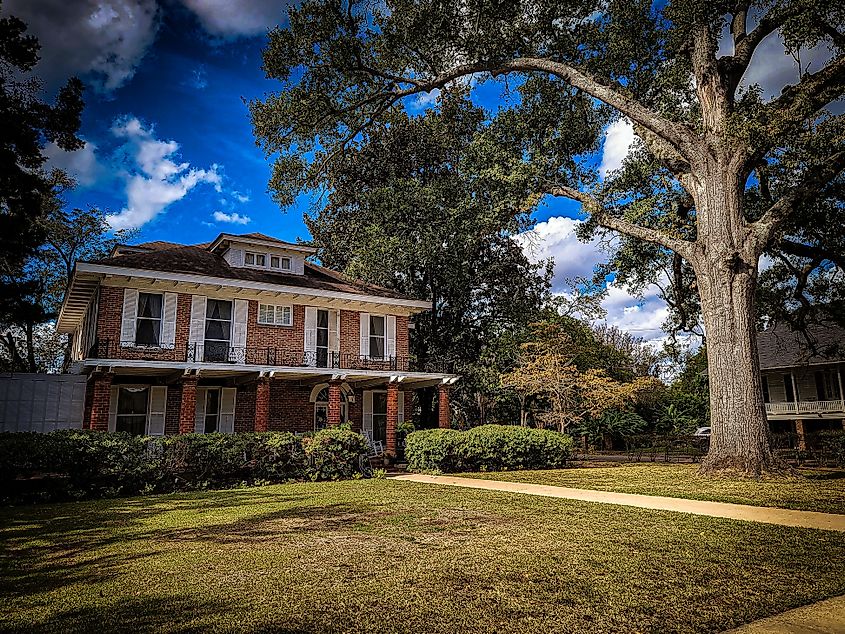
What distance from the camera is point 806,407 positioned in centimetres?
2925

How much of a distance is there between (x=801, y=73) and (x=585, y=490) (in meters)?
12.2

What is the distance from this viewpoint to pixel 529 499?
10.7 m

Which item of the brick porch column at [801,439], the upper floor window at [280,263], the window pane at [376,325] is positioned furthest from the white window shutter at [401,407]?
the brick porch column at [801,439]

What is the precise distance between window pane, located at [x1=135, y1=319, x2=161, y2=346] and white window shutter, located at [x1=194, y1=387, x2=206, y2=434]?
261 centimetres

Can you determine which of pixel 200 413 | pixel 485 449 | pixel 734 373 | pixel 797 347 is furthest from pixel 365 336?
pixel 797 347

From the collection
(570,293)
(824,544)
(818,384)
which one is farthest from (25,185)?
(818,384)

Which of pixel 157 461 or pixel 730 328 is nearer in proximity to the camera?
pixel 157 461

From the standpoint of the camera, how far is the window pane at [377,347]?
78.7ft

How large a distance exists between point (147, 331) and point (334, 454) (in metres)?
8.96

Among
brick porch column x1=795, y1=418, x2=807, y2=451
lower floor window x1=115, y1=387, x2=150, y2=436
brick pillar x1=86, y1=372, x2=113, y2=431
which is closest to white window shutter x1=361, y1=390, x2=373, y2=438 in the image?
lower floor window x1=115, y1=387, x2=150, y2=436

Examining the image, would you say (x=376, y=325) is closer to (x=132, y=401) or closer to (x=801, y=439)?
(x=132, y=401)

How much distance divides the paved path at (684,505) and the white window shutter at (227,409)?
33.6ft

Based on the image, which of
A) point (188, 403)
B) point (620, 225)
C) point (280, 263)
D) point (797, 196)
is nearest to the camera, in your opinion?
point (797, 196)

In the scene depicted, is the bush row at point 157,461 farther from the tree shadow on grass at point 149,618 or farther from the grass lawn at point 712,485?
the tree shadow on grass at point 149,618
